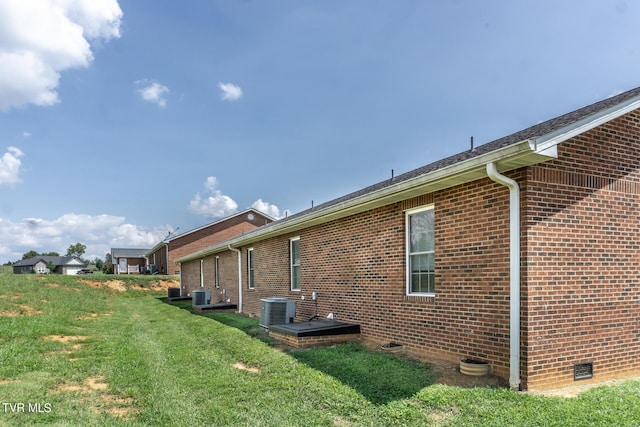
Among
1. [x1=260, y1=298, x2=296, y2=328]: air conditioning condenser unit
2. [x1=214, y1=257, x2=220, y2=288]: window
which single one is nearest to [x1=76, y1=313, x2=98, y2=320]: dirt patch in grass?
[x1=214, y1=257, x2=220, y2=288]: window

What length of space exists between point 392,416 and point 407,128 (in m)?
11.5

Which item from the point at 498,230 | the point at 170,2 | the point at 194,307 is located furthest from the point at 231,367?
the point at 194,307

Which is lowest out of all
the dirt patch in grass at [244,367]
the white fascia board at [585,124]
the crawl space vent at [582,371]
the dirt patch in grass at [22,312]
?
the dirt patch in grass at [22,312]

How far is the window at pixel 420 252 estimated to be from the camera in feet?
23.2

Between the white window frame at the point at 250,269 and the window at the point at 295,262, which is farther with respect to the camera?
the white window frame at the point at 250,269

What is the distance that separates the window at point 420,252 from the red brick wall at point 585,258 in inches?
76.2

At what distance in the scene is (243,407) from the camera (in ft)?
16.2

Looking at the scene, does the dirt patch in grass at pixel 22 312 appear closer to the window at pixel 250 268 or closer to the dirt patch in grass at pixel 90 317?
the dirt patch in grass at pixel 90 317

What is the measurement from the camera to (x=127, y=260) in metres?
52.8

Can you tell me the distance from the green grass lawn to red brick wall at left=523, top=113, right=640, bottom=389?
21.6 inches

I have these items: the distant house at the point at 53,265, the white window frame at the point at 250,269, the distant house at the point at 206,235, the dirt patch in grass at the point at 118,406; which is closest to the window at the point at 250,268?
the white window frame at the point at 250,269

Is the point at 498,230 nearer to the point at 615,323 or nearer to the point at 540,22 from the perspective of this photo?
the point at 615,323

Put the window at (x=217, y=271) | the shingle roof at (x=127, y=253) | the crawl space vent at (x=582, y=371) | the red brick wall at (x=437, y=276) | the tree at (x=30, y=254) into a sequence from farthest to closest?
the tree at (x=30, y=254), the shingle roof at (x=127, y=253), the window at (x=217, y=271), the red brick wall at (x=437, y=276), the crawl space vent at (x=582, y=371)

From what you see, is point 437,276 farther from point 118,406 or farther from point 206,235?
point 206,235
